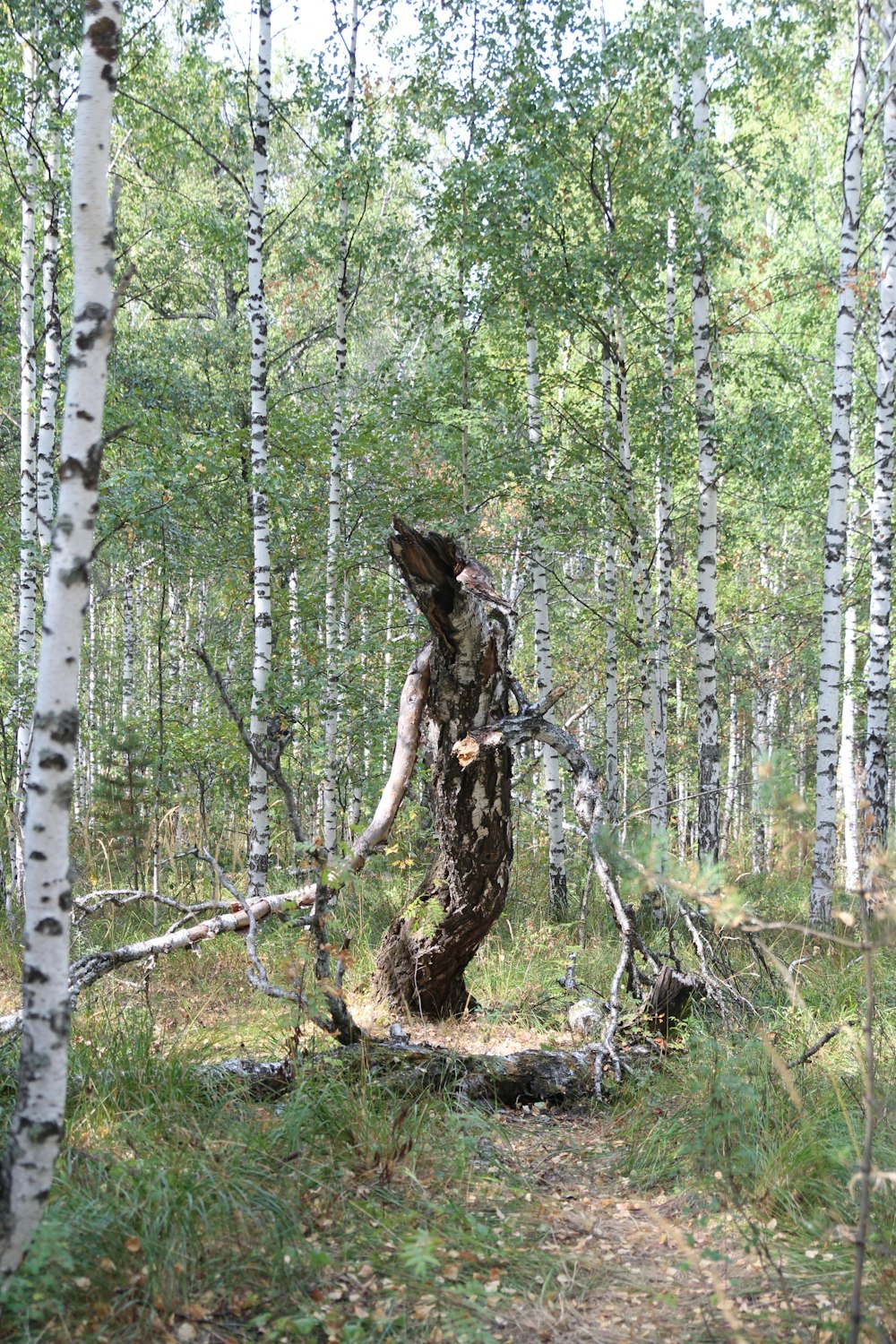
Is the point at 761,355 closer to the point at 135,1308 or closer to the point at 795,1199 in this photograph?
the point at 795,1199

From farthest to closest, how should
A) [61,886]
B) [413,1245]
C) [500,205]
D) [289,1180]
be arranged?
1. [500,205]
2. [289,1180]
3. [413,1245]
4. [61,886]

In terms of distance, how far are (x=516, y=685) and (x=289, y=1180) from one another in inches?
115

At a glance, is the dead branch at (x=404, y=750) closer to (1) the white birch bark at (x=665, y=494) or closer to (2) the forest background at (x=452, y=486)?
(2) the forest background at (x=452, y=486)

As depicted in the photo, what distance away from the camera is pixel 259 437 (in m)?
7.64

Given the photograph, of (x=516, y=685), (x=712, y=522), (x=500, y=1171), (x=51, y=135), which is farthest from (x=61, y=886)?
(x=51, y=135)

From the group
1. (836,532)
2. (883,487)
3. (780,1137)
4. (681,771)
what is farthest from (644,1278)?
(681,771)

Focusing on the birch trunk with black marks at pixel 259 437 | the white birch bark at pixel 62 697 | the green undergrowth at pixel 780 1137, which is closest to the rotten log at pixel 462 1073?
the green undergrowth at pixel 780 1137

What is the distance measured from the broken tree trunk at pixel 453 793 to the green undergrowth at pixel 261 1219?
1.67 m

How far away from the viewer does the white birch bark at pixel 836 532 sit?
26.6 ft

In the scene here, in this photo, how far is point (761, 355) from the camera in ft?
34.3

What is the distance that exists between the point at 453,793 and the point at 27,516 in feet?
20.4

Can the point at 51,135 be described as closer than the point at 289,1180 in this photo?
No

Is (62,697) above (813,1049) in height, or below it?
above

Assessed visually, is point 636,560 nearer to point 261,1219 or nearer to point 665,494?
point 665,494
